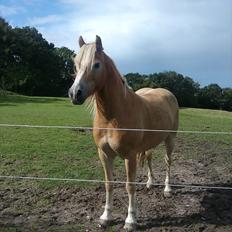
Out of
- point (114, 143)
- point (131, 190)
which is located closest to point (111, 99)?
point (114, 143)

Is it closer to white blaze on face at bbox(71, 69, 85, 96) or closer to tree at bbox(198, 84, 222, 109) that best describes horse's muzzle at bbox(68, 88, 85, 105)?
white blaze on face at bbox(71, 69, 85, 96)

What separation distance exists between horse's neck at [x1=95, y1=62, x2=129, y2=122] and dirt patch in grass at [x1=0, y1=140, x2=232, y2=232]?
1.45 meters

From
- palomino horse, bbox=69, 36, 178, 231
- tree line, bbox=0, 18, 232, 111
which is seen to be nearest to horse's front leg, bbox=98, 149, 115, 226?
palomino horse, bbox=69, 36, 178, 231

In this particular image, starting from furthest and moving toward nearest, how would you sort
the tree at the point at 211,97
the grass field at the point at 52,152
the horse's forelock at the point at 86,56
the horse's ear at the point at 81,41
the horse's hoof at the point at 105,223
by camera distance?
the tree at the point at 211,97, the grass field at the point at 52,152, the horse's hoof at the point at 105,223, the horse's ear at the point at 81,41, the horse's forelock at the point at 86,56

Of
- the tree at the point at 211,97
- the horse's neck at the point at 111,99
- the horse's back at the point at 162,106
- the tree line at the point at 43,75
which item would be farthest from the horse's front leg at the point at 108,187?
the tree at the point at 211,97

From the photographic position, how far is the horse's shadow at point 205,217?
228 inches

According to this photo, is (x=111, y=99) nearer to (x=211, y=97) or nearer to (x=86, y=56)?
(x=86, y=56)

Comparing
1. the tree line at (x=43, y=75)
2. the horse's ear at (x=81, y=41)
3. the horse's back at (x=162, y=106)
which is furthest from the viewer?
the tree line at (x=43, y=75)

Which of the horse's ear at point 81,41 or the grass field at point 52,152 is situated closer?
the horse's ear at point 81,41

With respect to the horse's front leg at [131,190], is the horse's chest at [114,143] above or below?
above

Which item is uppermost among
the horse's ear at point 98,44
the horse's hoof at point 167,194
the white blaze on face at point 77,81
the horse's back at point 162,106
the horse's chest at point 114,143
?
the horse's ear at point 98,44

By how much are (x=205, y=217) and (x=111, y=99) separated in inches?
83.5

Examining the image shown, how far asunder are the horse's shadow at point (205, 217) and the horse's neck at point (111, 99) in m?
1.49

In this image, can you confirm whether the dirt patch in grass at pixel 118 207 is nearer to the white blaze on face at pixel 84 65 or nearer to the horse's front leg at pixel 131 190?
the horse's front leg at pixel 131 190
